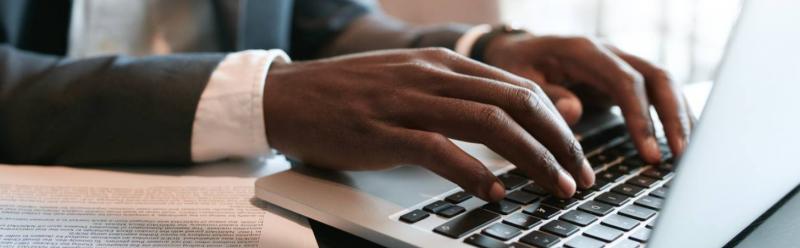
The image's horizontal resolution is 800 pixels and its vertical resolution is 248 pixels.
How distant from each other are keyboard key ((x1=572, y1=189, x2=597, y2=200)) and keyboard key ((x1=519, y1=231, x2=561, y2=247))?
0.08 metres

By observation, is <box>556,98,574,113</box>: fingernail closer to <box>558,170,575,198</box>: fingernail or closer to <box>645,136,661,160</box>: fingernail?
<box>645,136,661,160</box>: fingernail

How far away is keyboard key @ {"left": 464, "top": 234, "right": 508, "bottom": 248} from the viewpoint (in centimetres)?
42

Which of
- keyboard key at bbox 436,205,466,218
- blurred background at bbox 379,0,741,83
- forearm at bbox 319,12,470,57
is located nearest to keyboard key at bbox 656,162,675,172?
keyboard key at bbox 436,205,466,218

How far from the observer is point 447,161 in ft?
1.64

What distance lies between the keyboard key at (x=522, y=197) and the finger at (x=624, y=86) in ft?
0.53

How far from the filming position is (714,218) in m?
0.38

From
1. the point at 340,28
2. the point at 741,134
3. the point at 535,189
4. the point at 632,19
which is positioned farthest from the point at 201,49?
the point at 632,19

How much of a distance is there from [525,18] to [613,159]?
94 centimetres

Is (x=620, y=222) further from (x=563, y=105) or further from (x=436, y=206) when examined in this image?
(x=563, y=105)

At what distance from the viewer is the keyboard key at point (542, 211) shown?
47cm

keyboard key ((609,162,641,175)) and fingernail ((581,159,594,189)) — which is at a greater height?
fingernail ((581,159,594,189))

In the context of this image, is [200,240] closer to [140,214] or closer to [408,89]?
[140,214]

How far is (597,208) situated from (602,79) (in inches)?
10.6

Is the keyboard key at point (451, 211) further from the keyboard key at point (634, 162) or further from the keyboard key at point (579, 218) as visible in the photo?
the keyboard key at point (634, 162)
